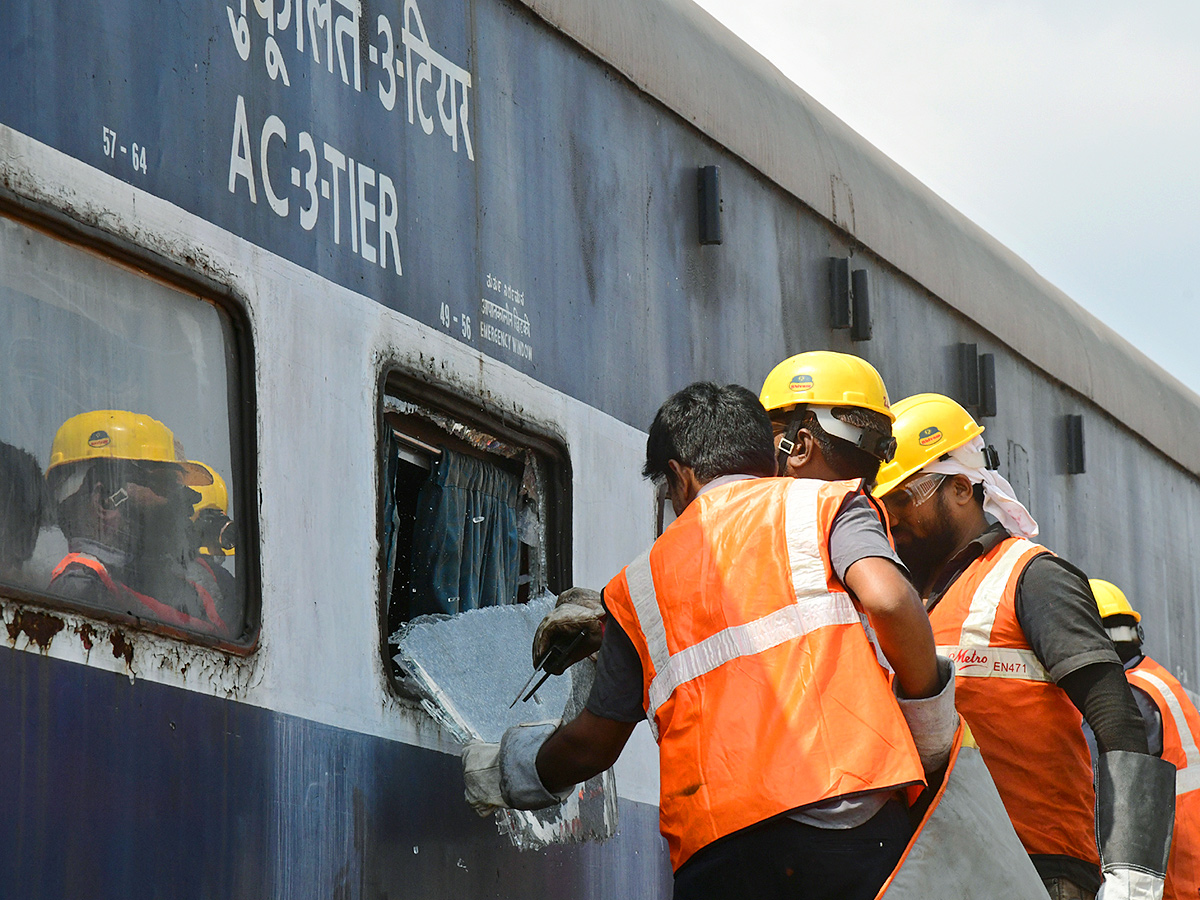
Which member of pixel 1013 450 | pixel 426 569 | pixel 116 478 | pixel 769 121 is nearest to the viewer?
pixel 116 478

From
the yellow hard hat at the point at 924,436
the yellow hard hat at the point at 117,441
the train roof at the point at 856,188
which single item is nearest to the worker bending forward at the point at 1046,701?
the yellow hard hat at the point at 924,436

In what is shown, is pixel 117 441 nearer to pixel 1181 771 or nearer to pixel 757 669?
pixel 757 669

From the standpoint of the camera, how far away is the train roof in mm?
4012

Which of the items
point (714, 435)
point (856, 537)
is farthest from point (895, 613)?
point (714, 435)

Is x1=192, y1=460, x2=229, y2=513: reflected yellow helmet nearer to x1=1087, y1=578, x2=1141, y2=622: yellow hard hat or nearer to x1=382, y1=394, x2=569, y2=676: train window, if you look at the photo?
x1=382, y1=394, x2=569, y2=676: train window

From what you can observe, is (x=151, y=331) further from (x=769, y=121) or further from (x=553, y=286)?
(x=769, y=121)

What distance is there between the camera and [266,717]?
2.70 metres

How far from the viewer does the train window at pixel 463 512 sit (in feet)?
10.8

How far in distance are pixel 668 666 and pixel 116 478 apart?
0.92 m

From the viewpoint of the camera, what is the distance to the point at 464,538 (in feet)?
11.2

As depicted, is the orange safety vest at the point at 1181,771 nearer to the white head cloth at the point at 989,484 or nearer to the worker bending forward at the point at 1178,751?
the worker bending forward at the point at 1178,751

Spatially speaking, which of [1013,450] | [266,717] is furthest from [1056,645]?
[1013,450]

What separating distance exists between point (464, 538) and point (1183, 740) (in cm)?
261

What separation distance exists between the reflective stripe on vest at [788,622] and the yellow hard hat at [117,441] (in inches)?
31.0
